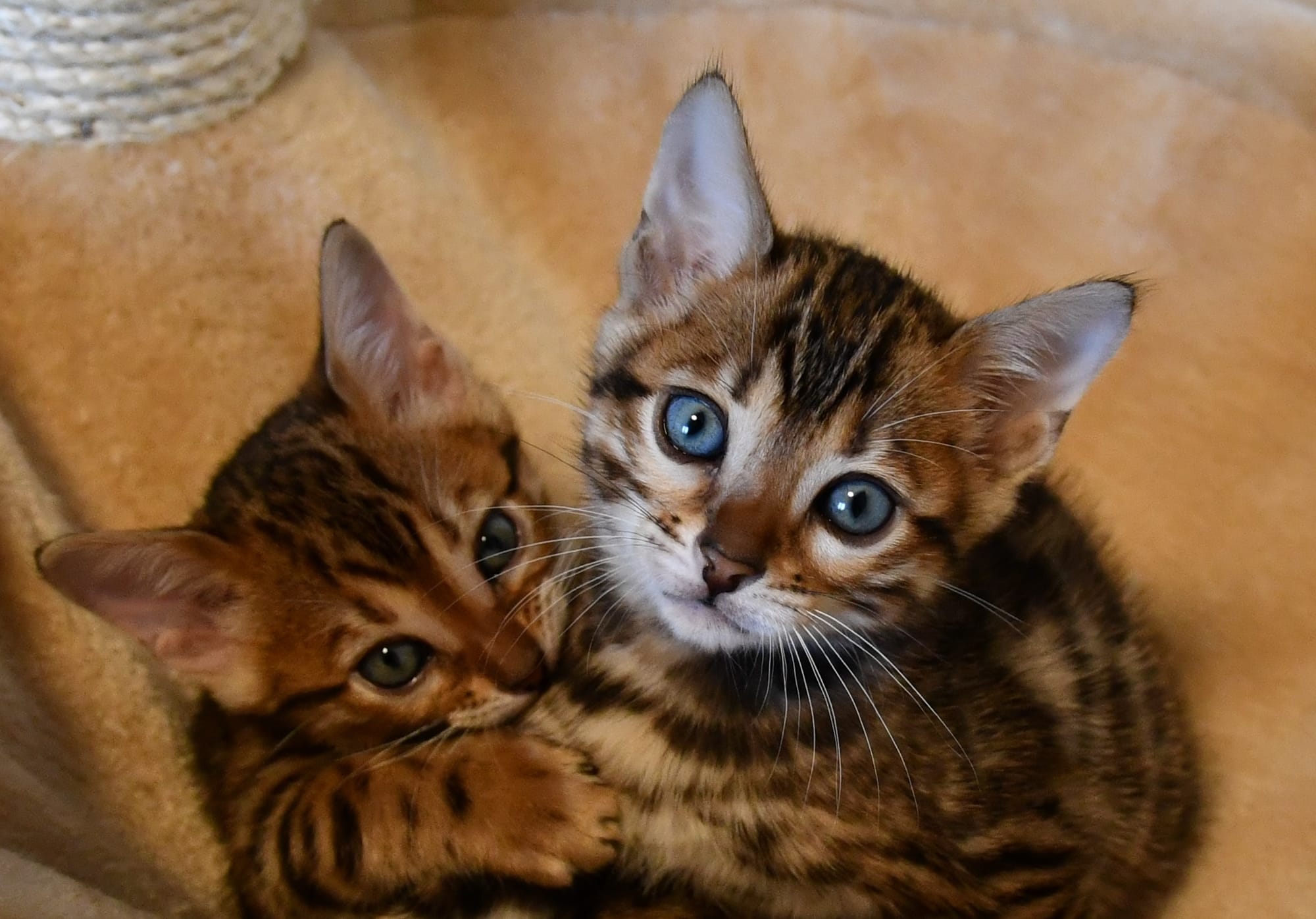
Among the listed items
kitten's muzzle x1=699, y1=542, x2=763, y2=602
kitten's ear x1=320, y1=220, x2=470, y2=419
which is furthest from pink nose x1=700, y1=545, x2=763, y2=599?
kitten's ear x1=320, y1=220, x2=470, y2=419

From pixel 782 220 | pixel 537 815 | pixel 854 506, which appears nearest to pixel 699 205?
pixel 854 506

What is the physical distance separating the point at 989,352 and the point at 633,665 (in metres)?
0.49

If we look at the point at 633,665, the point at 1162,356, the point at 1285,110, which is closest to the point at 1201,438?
the point at 1162,356

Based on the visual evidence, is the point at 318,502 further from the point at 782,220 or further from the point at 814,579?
the point at 782,220

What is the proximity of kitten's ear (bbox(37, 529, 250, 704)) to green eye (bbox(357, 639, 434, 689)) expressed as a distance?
0.14m

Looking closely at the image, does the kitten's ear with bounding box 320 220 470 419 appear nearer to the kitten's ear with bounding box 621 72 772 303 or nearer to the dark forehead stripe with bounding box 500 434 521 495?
the dark forehead stripe with bounding box 500 434 521 495

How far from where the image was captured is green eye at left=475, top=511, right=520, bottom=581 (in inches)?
46.2

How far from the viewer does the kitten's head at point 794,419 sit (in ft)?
3.15

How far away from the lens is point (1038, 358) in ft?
3.38

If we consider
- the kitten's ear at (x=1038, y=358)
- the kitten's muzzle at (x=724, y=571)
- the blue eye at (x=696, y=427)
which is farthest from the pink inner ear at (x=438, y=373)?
the kitten's ear at (x=1038, y=358)

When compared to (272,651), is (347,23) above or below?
above

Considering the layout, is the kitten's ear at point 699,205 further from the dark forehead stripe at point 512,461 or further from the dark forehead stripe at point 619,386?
the dark forehead stripe at point 512,461

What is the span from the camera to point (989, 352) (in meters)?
1.05

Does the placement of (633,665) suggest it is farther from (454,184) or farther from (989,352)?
(454,184)
